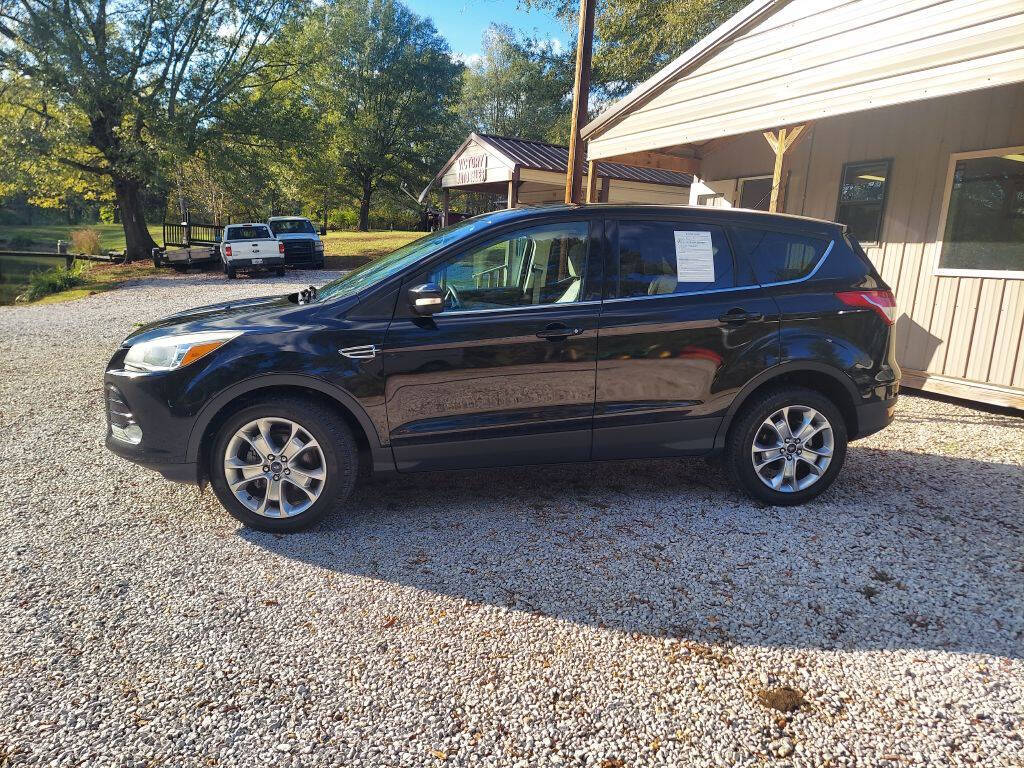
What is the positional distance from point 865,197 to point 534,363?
6.09 m

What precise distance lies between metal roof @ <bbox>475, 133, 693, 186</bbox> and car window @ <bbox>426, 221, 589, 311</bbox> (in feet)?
29.9

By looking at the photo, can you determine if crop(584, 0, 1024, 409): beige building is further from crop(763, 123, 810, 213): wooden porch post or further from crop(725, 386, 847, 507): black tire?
crop(725, 386, 847, 507): black tire

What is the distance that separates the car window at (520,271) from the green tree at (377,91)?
132ft

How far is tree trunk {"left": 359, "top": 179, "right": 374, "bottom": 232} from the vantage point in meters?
42.2

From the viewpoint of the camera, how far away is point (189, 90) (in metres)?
23.4

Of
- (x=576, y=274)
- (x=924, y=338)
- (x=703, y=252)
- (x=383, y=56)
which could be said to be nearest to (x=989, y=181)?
(x=924, y=338)

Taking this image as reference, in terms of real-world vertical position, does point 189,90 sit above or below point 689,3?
below

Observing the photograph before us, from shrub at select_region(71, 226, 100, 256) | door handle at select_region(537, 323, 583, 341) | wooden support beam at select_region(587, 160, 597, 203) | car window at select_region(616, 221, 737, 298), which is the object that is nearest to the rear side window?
car window at select_region(616, 221, 737, 298)

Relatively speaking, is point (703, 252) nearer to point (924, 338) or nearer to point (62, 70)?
point (924, 338)

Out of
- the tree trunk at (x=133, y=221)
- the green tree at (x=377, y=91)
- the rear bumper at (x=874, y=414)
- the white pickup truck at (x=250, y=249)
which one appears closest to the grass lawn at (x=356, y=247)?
the white pickup truck at (x=250, y=249)

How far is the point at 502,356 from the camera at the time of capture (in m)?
3.64

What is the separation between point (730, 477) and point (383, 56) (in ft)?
148

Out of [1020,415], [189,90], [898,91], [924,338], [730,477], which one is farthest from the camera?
[189,90]

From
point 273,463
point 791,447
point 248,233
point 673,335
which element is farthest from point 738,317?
point 248,233
